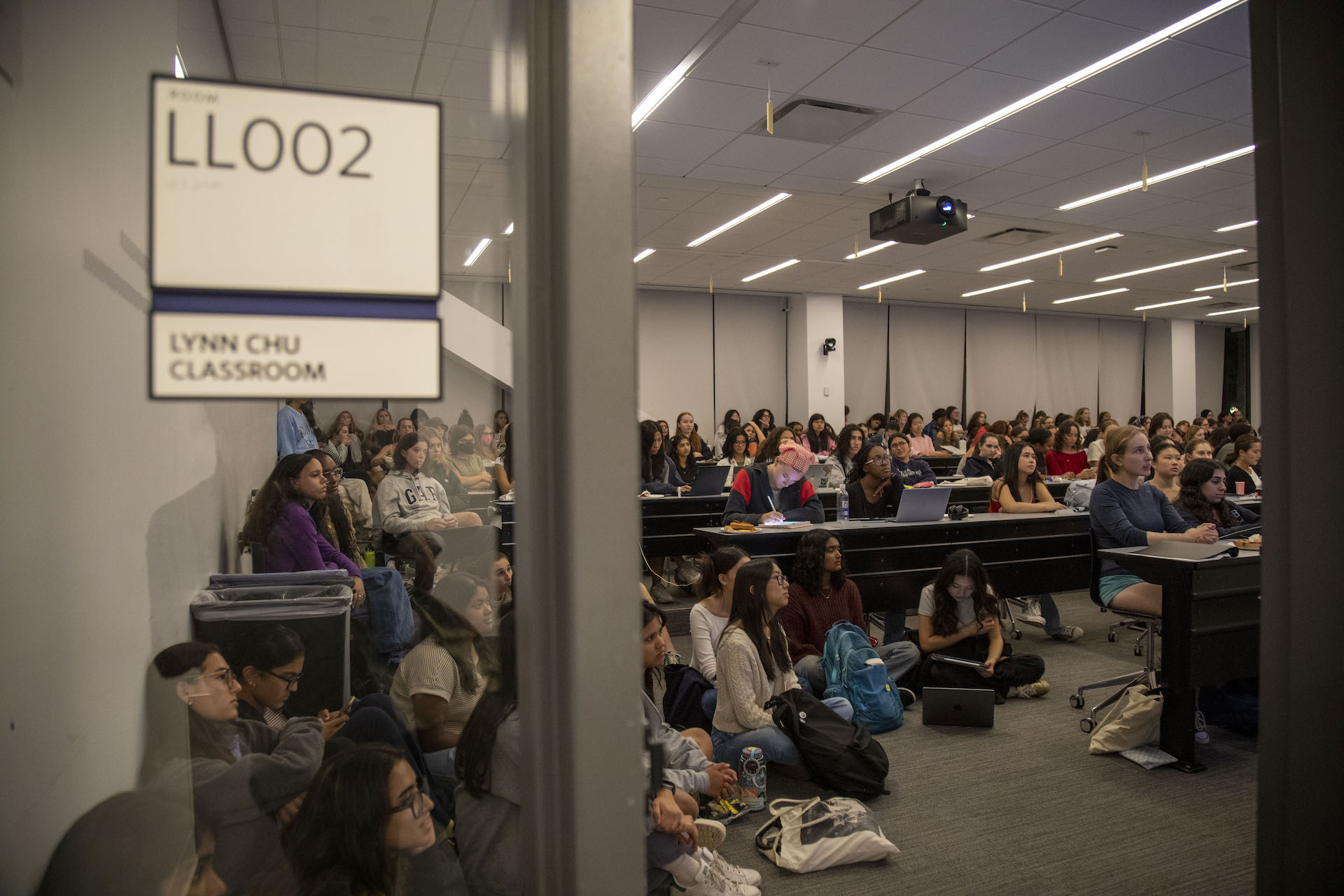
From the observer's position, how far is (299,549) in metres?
1.15

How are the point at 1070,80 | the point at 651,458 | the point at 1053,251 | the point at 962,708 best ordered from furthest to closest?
the point at 1053,251
the point at 651,458
the point at 1070,80
the point at 962,708

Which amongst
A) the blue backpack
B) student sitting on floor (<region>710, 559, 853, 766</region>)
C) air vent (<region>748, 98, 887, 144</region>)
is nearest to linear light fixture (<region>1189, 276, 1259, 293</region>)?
air vent (<region>748, 98, 887, 144</region>)

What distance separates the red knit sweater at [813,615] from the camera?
3.82 meters

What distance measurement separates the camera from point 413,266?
3.01 ft

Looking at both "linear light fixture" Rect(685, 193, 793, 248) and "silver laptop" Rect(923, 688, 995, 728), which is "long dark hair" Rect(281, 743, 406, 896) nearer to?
"silver laptop" Rect(923, 688, 995, 728)

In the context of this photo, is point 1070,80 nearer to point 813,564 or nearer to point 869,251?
point 813,564

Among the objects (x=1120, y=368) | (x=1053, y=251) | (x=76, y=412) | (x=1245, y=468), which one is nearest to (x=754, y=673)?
(x=76, y=412)

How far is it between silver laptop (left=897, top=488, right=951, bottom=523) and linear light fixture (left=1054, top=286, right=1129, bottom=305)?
953cm

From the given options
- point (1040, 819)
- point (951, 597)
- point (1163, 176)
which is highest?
point (1163, 176)

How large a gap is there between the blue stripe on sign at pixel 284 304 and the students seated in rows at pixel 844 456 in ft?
16.8

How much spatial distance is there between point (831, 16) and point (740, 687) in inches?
125

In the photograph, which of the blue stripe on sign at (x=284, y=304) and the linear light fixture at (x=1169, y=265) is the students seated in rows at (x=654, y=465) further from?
the linear light fixture at (x=1169, y=265)

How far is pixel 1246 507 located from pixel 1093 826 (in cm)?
338

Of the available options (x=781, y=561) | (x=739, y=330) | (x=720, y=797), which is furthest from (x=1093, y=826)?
(x=739, y=330)
